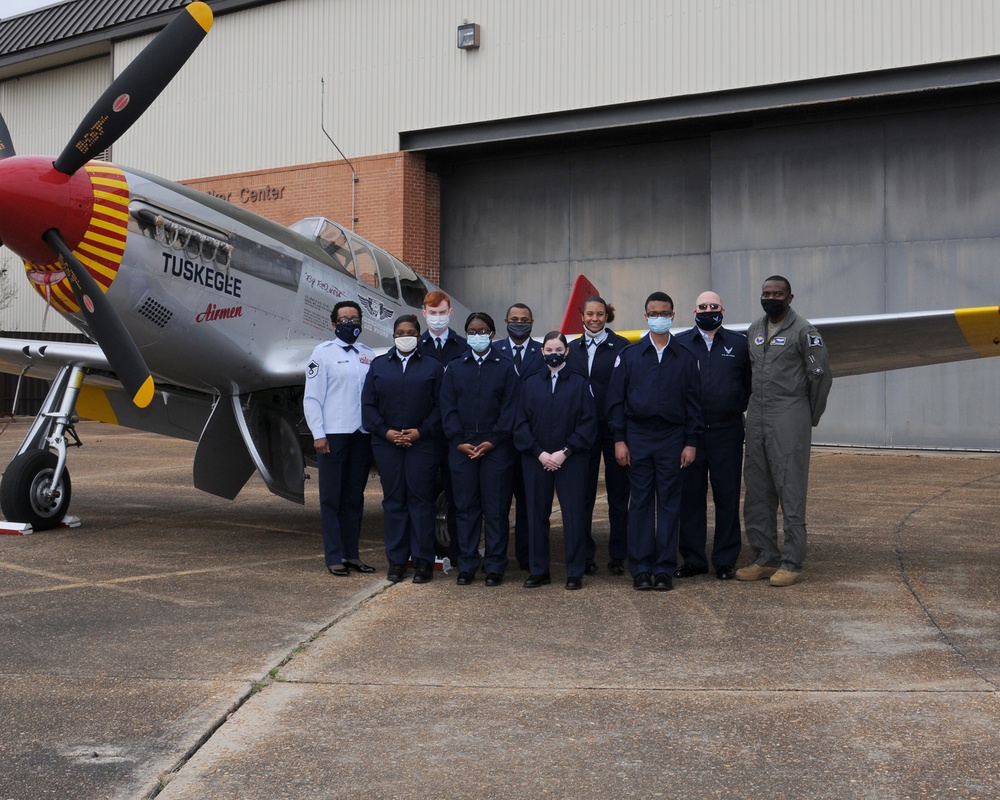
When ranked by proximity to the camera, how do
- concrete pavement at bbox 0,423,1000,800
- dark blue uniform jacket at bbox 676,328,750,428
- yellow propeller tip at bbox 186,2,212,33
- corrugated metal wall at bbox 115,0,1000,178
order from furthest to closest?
corrugated metal wall at bbox 115,0,1000,178 → yellow propeller tip at bbox 186,2,212,33 → dark blue uniform jacket at bbox 676,328,750,428 → concrete pavement at bbox 0,423,1000,800

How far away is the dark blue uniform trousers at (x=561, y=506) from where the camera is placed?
613 centimetres

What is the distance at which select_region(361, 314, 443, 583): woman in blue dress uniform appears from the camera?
632 cm

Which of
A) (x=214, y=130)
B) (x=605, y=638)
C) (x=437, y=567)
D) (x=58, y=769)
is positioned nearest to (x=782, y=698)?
(x=605, y=638)

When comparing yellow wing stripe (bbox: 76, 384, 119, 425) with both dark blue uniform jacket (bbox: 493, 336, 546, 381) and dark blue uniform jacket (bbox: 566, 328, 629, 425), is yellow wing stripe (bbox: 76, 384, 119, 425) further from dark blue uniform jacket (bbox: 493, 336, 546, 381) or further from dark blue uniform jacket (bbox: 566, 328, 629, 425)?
dark blue uniform jacket (bbox: 566, 328, 629, 425)

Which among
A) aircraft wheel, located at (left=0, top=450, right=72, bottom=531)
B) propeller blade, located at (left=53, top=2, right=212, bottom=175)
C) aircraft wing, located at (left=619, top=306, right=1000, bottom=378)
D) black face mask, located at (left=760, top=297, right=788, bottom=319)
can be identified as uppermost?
propeller blade, located at (left=53, top=2, right=212, bottom=175)

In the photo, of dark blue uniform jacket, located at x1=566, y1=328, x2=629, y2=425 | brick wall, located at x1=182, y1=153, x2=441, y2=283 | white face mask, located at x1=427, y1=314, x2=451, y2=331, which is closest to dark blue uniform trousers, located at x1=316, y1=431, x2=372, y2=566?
white face mask, located at x1=427, y1=314, x2=451, y2=331

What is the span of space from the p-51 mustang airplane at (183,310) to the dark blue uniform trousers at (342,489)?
1.02 metres

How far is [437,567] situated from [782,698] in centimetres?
331

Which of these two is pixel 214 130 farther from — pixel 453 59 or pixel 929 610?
pixel 929 610

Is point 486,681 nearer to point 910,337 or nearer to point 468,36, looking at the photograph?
point 910,337

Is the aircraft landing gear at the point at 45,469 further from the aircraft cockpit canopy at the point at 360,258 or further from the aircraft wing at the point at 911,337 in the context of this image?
the aircraft wing at the point at 911,337

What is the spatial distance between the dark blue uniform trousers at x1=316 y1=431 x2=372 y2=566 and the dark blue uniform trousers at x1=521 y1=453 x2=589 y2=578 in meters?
1.17

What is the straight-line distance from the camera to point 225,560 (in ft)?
23.3

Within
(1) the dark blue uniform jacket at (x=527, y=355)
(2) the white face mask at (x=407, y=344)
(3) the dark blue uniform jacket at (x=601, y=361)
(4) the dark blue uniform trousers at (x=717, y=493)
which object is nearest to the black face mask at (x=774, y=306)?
(4) the dark blue uniform trousers at (x=717, y=493)
